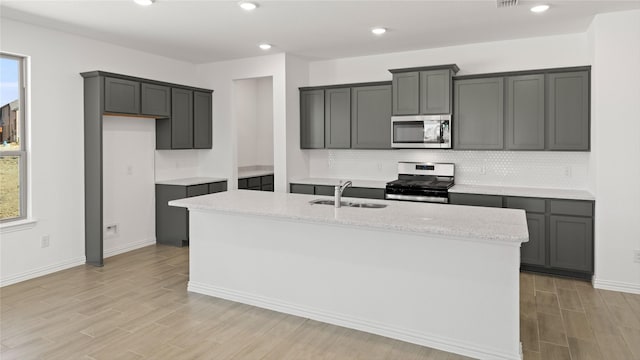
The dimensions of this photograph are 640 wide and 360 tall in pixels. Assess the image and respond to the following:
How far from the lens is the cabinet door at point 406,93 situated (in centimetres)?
516

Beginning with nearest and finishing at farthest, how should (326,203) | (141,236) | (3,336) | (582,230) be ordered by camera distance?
(3,336), (326,203), (582,230), (141,236)

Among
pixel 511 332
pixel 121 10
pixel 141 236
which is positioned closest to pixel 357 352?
pixel 511 332

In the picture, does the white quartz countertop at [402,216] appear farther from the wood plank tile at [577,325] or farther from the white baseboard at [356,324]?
the wood plank tile at [577,325]

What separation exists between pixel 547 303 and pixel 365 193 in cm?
242

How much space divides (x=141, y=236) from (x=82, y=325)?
8.50 feet

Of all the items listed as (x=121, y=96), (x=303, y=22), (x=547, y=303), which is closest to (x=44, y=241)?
(x=121, y=96)

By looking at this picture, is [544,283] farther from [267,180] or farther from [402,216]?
[267,180]

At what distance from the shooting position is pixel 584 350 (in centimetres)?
286

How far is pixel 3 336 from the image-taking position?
306 cm

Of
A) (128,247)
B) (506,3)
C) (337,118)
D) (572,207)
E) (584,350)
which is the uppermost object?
(506,3)

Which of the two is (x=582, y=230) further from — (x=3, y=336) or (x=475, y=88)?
(x=3, y=336)

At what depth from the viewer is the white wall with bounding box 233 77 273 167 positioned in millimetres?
7586

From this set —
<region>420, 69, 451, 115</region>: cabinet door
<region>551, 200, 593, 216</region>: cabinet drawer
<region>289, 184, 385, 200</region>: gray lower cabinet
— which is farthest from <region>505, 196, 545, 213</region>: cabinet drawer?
<region>289, 184, 385, 200</region>: gray lower cabinet

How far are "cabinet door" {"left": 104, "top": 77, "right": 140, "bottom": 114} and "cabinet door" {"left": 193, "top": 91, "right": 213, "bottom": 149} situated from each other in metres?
1.06
